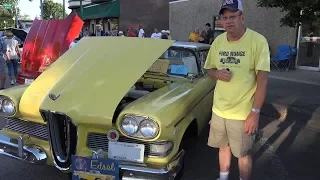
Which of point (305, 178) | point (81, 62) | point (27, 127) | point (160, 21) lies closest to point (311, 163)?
point (305, 178)

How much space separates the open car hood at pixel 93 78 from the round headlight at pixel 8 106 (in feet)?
0.44

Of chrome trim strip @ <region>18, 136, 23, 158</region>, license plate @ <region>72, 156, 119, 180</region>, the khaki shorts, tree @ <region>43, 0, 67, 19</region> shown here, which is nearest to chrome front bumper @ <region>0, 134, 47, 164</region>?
chrome trim strip @ <region>18, 136, 23, 158</region>

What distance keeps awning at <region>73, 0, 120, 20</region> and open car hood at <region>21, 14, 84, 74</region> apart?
21.9m

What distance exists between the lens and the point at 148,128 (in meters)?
2.65

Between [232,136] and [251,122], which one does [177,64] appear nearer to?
[232,136]

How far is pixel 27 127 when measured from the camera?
3.27m

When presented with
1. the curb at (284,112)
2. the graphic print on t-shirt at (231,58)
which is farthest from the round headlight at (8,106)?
the curb at (284,112)

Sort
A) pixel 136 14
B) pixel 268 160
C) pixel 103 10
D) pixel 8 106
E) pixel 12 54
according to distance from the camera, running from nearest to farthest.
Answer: pixel 8 106, pixel 268 160, pixel 12 54, pixel 136 14, pixel 103 10

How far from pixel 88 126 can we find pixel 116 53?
1.00 meters

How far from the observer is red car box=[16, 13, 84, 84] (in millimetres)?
5684

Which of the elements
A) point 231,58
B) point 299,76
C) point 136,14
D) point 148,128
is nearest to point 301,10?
point 299,76

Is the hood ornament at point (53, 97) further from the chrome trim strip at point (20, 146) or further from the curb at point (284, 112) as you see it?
the curb at point (284, 112)

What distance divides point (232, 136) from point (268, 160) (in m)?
1.48

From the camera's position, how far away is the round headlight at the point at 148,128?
263 centimetres
